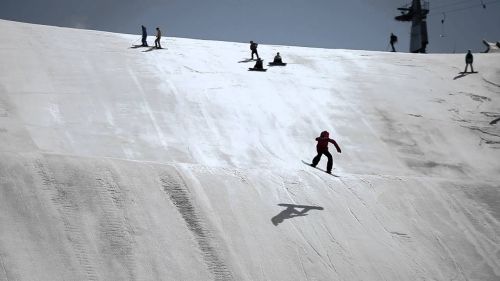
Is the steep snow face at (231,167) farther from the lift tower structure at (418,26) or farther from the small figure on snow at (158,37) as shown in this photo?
the lift tower structure at (418,26)

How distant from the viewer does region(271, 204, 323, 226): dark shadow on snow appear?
11266mm

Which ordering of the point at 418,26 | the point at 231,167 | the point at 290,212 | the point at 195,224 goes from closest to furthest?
the point at 195,224 → the point at 290,212 → the point at 231,167 → the point at 418,26

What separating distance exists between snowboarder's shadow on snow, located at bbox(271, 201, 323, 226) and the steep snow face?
0.13ft

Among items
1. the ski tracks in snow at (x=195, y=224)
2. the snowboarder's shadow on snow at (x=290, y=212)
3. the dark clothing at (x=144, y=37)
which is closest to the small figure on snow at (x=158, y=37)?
the dark clothing at (x=144, y=37)

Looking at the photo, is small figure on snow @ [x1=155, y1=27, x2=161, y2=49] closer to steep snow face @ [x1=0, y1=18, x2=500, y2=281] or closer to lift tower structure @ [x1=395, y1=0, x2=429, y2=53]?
steep snow face @ [x1=0, y1=18, x2=500, y2=281]

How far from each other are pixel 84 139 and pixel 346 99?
30.0 ft

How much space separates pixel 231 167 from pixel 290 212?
202 cm

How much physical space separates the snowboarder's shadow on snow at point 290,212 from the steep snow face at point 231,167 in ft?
0.13

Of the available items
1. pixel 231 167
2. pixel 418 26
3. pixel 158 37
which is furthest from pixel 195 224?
pixel 418 26

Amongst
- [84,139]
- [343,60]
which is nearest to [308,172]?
[84,139]

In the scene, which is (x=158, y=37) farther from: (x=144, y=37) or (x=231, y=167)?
(x=231, y=167)

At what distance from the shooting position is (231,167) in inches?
513

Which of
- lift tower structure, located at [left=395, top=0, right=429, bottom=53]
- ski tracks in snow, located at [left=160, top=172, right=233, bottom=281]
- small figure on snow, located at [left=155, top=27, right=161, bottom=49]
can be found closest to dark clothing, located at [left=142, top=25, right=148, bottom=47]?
small figure on snow, located at [left=155, top=27, right=161, bottom=49]

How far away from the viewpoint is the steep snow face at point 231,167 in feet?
31.8
